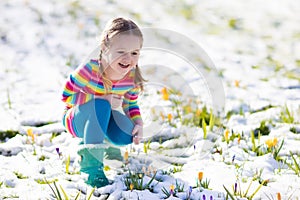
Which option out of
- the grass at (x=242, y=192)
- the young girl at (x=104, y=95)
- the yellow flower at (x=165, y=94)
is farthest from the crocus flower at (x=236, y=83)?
the grass at (x=242, y=192)

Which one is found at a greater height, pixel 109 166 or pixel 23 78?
pixel 23 78

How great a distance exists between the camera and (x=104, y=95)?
10.7 ft

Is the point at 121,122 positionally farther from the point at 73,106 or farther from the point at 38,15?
the point at 38,15

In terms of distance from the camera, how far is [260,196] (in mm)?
3047

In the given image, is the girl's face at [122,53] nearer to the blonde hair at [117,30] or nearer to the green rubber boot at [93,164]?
the blonde hair at [117,30]

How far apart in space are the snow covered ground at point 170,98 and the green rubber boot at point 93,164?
9 cm

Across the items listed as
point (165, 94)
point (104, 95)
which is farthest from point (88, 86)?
point (165, 94)

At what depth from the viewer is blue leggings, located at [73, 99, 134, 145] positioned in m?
3.17

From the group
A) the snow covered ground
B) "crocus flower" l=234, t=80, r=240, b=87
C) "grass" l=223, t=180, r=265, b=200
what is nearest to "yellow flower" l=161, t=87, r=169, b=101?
the snow covered ground

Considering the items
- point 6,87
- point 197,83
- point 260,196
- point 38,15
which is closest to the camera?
point 260,196

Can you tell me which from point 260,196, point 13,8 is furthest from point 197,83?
point 13,8

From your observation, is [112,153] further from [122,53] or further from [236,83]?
[236,83]

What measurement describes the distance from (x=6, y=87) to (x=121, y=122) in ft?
6.73

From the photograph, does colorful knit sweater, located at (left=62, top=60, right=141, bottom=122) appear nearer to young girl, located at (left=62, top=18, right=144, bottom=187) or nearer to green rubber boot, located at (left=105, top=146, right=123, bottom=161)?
young girl, located at (left=62, top=18, right=144, bottom=187)
